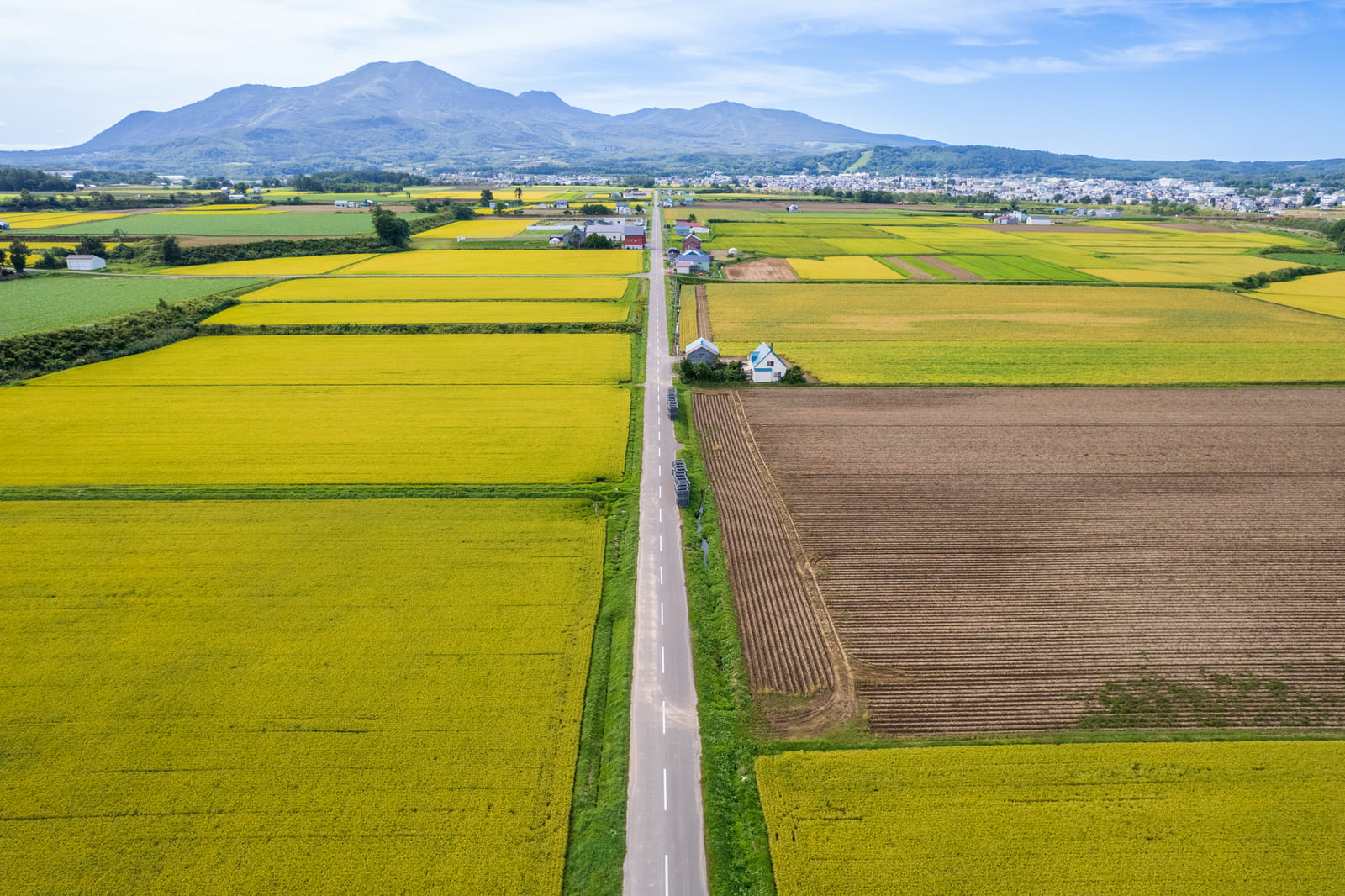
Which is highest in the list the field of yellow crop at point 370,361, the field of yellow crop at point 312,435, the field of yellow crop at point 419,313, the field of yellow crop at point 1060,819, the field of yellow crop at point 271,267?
the field of yellow crop at point 271,267

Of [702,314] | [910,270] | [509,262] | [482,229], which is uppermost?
[482,229]

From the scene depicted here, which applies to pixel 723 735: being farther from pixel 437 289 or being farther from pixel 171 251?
pixel 171 251

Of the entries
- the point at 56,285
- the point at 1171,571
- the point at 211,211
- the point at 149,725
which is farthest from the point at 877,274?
the point at 211,211

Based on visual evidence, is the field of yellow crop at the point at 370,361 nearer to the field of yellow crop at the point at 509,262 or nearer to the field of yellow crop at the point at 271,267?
the field of yellow crop at the point at 509,262

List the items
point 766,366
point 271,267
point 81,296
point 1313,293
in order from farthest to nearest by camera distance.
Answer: point 271,267, point 1313,293, point 81,296, point 766,366

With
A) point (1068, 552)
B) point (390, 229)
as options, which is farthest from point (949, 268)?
point (390, 229)

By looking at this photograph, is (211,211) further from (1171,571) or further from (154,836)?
(1171,571)

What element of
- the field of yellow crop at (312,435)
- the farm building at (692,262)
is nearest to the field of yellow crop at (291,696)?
the field of yellow crop at (312,435)
